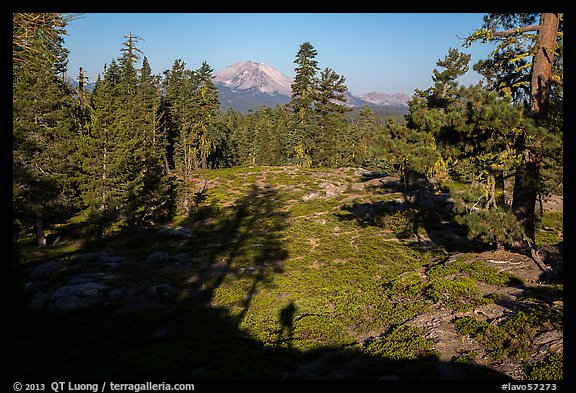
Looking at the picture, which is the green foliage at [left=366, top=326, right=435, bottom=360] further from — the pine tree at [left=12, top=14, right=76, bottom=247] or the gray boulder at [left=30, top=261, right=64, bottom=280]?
the pine tree at [left=12, top=14, right=76, bottom=247]

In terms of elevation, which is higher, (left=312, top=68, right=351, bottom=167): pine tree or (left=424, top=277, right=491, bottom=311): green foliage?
(left=312, top=68, right=351, bottom=167): pine tree

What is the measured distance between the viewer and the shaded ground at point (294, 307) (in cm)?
898

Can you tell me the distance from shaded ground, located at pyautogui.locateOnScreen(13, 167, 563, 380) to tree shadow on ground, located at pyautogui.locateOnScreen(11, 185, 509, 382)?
0.19 ft

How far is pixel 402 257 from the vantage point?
19.8m

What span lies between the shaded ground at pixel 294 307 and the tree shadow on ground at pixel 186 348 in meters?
0.06

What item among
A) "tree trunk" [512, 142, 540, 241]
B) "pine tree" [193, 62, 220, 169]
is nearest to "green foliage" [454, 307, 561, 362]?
→ "tree trunk" [512, 142, 540, 241]

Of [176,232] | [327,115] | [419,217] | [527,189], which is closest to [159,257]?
[176,232]

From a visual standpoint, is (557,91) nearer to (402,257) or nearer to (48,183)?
(402,257)

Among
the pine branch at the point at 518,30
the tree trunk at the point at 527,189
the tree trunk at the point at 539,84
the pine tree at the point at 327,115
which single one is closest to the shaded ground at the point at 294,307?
the tree trunk at the point at 527,189

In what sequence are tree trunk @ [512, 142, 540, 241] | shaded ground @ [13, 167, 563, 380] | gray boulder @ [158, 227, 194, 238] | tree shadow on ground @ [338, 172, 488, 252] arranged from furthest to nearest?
1. gray boulder @ [158, 227, 194, 238]
2. tree shadow on ground @ [338, 172, 488, 252]
3. tree trunk @ [512, 142, 540, 241]
4. shaded ground @ [13, 167, 563, 380]

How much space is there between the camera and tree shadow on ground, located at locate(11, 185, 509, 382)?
879 cm

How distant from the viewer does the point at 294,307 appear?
14.4 m

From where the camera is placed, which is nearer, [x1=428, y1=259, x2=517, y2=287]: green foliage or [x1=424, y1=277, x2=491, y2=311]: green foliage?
[x1=424, y1=277, x2=491, y2=311]: green foliage
